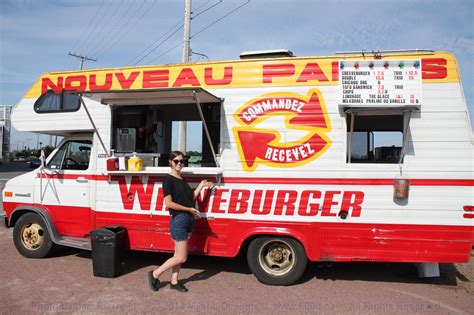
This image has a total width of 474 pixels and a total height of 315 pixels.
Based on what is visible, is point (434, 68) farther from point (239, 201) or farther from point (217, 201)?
point (217, 201)

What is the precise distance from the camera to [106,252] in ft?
17.0

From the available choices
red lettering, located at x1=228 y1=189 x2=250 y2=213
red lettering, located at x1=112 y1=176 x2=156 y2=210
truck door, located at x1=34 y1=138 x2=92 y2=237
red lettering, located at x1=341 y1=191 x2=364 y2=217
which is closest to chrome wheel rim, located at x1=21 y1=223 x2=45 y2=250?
truck door, located at x1=34 y1=138 x2=92 y2=237

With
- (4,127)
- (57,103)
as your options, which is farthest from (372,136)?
(4,127)

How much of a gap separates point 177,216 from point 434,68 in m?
3.78

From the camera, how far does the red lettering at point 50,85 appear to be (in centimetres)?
607

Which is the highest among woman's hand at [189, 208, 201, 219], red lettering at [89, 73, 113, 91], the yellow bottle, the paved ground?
red lettering at [89, 73, 113, 91]

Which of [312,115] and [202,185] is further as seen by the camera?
[202,185]

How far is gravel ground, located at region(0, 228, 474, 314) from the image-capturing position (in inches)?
169

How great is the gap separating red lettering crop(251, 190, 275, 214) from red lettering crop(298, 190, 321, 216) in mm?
399

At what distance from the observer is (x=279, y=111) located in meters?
5.04

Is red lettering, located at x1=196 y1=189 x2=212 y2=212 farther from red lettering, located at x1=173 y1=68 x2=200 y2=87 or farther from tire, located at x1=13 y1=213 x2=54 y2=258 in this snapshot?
tire, located at x1=13 y1=213 x2=54 y2=258

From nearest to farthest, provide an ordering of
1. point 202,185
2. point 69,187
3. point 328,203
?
point 328,203 → point 202,185 → point 69,187

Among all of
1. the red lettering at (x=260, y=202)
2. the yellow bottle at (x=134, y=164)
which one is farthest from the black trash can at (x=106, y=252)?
the red lettering at (x=260, y=202)

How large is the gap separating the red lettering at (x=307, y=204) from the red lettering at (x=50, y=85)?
427 centimetres
